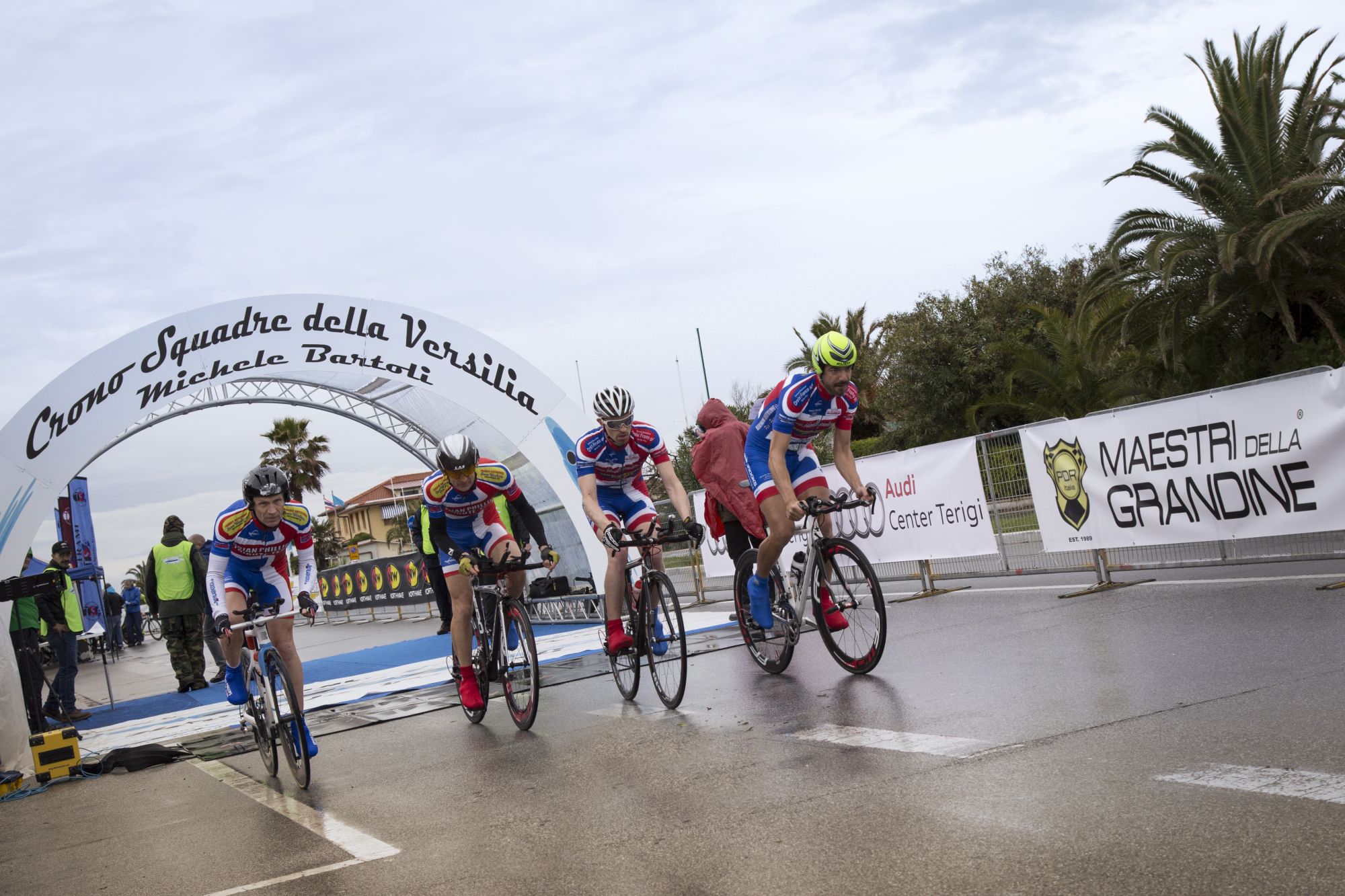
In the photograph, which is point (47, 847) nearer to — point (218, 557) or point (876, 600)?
point (218, 557)

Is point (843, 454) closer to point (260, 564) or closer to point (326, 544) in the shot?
point (260, 564)

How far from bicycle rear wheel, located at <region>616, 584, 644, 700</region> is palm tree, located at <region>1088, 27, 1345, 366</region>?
46.3 feet

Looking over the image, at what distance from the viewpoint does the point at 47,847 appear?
6125mm

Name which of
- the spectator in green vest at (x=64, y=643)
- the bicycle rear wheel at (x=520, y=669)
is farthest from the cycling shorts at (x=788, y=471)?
the spectator in green vest at (x=64, y=643)

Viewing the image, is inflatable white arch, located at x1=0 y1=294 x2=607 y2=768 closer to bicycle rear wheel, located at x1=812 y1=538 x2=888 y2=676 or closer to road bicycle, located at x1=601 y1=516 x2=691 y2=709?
road bicycle, located at x1=601 y1=516 x2=691 y2=709

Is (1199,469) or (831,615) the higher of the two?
(1199,469)

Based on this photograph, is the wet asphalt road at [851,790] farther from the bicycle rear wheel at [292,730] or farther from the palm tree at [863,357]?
the palm tree at [863,357]

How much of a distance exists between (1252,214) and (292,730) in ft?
60.5

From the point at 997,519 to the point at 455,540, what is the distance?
21.5 feet

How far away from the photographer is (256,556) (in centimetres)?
753

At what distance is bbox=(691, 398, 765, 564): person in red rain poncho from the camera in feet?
35.6

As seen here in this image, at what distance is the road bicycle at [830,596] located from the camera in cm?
725

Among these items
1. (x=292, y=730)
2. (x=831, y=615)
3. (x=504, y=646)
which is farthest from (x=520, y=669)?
(x=831, y=615)

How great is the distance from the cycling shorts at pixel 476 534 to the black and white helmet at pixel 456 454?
2.51 feet
